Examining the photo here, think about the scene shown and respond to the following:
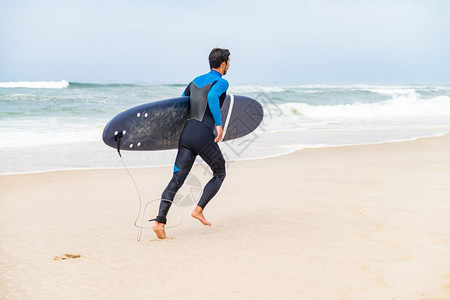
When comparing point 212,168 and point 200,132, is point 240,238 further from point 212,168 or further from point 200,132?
point 200,132

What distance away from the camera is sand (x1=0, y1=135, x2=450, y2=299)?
3254 millimetres

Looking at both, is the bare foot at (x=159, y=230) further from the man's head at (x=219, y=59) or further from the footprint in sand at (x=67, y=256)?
the man's head at (x=219, y=59)

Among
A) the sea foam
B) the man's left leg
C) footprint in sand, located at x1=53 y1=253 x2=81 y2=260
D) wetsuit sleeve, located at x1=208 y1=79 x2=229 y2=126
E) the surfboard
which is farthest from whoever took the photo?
the sea foam

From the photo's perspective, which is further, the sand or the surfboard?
the surfboard

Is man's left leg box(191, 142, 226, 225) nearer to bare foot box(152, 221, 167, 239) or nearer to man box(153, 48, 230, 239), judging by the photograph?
man box(153, 48, 230, 239)

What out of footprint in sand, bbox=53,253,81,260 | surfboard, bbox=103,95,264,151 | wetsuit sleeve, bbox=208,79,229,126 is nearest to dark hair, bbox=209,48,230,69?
wetsuit sleeve, bbox=208,79,229,126

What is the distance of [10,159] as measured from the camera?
895cm

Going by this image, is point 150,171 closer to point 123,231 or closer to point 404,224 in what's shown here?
point 123,231

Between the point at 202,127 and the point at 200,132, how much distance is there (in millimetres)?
48

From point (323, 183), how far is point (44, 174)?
374 centimetres

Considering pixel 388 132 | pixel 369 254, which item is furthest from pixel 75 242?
pixel 388 132

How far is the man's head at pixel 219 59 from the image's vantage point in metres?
4.36

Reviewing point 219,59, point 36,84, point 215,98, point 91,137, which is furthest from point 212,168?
point 36,84

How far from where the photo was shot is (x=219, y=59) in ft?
14.3
